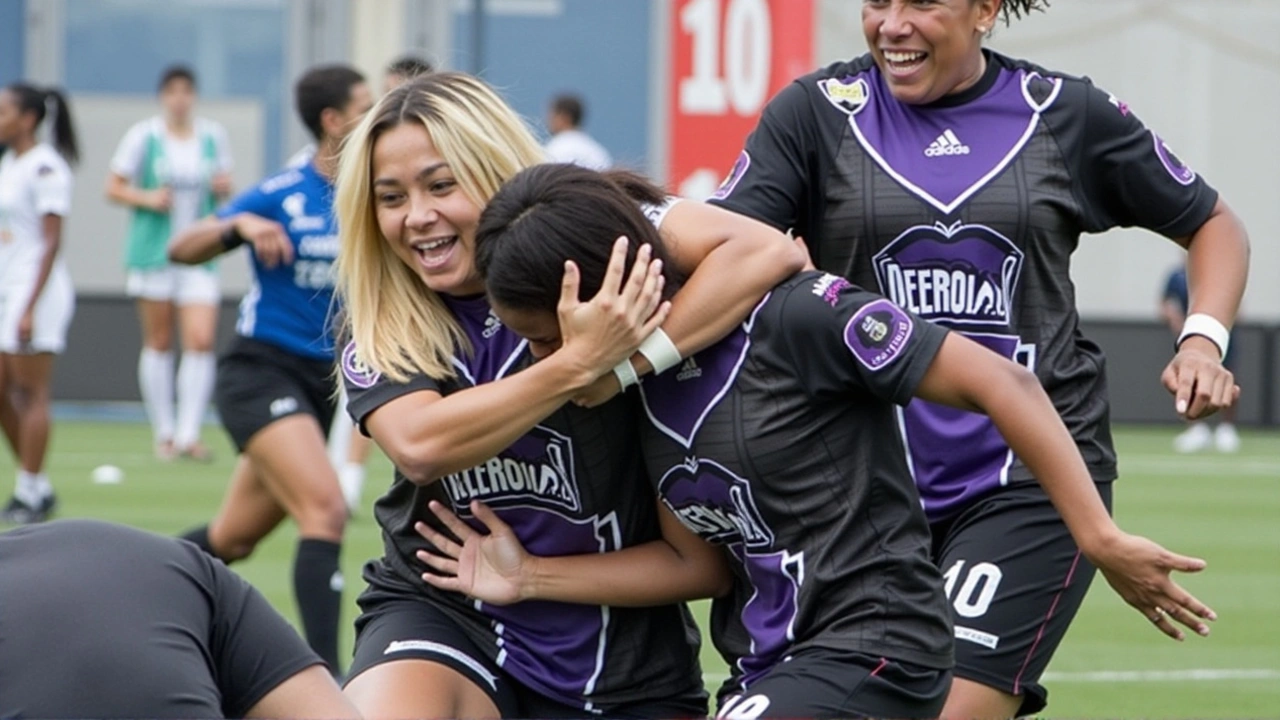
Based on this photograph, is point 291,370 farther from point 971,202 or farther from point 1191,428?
point 1191,428

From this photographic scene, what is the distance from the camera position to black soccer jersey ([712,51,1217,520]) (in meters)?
4.78

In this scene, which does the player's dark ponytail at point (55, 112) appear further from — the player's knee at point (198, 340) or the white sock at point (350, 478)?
the player's knee at point (198, 340)

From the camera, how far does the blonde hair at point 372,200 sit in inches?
173

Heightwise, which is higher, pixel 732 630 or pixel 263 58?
pixel 732 630

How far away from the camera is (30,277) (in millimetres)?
13141

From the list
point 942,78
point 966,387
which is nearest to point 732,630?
point 966,387

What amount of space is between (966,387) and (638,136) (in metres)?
23.0

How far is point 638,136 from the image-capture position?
26797 mm

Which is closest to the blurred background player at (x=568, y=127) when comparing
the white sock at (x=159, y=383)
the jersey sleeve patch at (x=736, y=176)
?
the white sock at (x=159, y=383)

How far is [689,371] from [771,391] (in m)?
0.18

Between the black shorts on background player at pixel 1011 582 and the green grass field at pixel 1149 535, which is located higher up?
the black shorts on background player at pixel 1011 582

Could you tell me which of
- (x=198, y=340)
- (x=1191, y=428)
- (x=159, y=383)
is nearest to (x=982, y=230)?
(x=198, y=340)

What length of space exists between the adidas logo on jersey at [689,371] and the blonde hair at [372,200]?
0.54 meters

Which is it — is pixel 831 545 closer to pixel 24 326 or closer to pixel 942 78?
pixel 942 78
